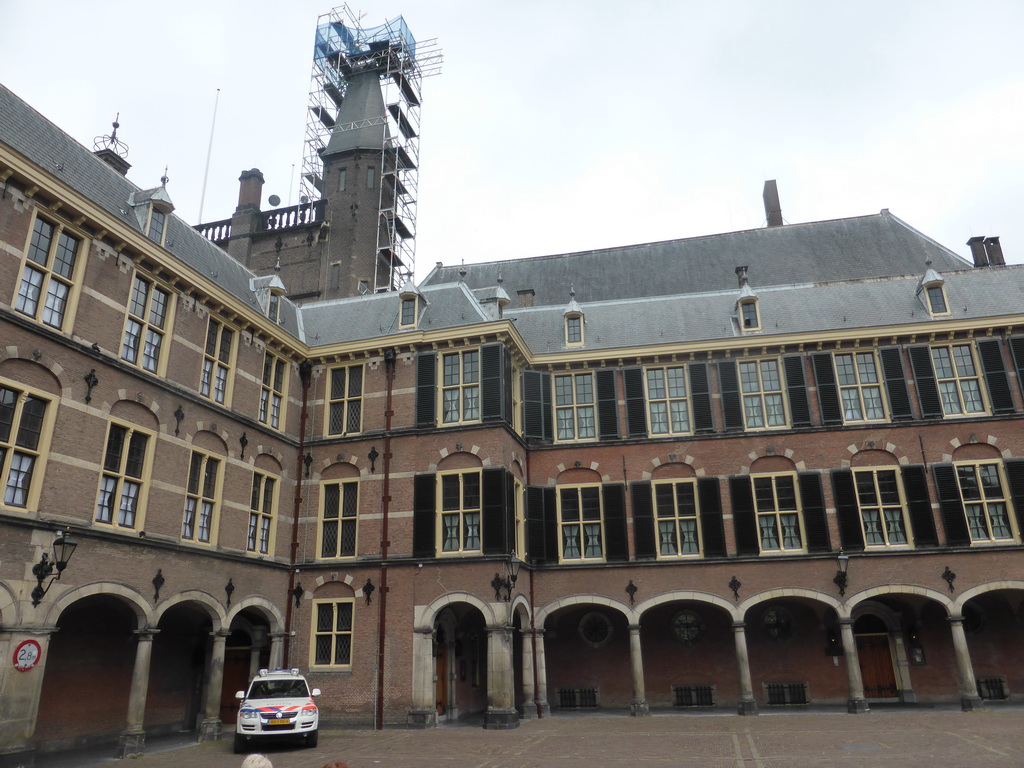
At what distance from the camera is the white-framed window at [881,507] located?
74.3ft

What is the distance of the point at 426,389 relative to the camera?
23328 mm

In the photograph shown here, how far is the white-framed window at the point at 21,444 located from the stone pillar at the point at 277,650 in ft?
29.4

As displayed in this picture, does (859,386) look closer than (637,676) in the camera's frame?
No

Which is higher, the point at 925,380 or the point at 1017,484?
the point at 925,380

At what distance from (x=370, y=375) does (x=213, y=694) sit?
10217mm

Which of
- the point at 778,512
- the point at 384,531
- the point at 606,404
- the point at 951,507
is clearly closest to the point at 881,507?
the point at 951,507

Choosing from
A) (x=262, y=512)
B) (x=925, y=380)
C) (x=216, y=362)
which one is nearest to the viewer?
(x=216, y=362)

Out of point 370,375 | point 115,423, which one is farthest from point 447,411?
point 115,423

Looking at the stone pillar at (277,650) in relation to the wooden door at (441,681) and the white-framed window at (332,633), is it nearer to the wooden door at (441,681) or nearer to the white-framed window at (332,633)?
the white-framed window at (332,633)

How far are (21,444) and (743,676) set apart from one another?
19708 millimetres

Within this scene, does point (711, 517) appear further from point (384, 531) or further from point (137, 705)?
point (137, 705)

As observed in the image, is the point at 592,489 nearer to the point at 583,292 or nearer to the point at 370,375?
the point at 370,375

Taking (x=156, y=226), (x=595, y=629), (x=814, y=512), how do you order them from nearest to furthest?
(x=156, y=226) < (x=814, y=512) < (x=595, y=629)

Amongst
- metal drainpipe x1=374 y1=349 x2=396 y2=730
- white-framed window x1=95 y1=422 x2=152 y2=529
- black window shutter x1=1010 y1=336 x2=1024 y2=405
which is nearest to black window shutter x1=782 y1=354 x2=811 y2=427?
black window shutter x1=1010 y1=336 x2=1024 y2=405
